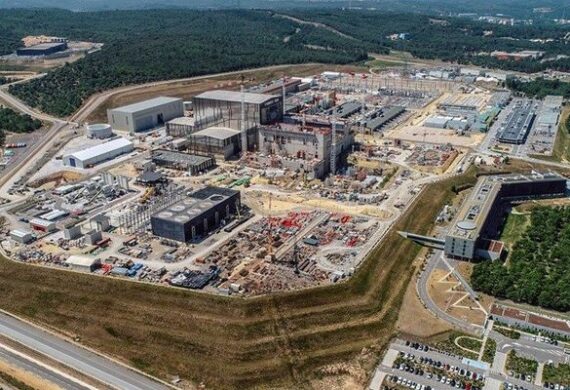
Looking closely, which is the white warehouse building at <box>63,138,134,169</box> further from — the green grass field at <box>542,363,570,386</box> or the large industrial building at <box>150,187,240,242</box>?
the green grass field at <box>542,363,570,386</box>

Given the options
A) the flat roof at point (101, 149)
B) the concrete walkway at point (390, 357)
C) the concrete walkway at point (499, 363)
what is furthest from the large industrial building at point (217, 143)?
the concrete walkway at point (499, 363)

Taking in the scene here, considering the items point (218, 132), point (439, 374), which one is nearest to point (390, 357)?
point (439, 374)

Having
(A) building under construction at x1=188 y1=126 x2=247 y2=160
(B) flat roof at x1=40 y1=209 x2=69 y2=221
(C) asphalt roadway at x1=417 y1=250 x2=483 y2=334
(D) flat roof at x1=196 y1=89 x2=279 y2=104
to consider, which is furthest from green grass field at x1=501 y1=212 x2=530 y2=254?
(B) flat roof at x1=40 y1=209 x2=69 y2=221

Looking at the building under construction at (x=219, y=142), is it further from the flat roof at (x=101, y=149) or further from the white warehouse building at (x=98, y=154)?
the flat roof at (x=101, y=149)

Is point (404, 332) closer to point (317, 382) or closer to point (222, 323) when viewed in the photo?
point (317, 382)

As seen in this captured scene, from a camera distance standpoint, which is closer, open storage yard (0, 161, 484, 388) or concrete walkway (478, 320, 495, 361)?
open storage yard (0, 161, 484, 388)

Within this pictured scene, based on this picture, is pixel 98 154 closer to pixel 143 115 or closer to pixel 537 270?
pixel 143 115

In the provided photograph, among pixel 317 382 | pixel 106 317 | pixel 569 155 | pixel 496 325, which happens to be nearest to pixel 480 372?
pixel 496 325
